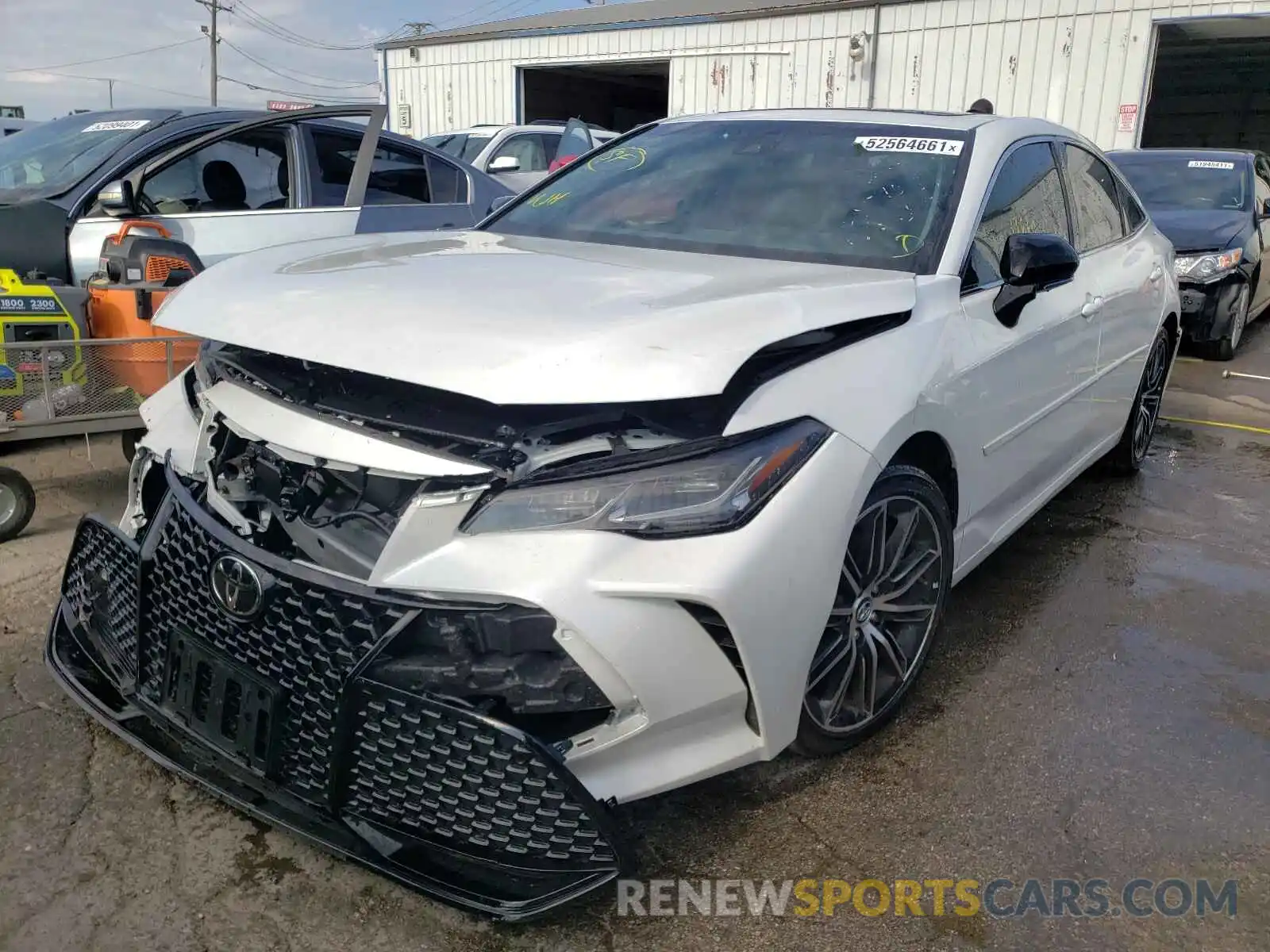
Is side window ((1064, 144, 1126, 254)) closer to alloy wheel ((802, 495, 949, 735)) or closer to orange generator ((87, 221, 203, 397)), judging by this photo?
alloy wheel ((802, 495, 949, 735))

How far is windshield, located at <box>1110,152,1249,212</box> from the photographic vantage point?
902 cm

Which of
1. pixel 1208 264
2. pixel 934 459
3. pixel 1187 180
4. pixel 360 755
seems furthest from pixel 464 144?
pixel 360 755

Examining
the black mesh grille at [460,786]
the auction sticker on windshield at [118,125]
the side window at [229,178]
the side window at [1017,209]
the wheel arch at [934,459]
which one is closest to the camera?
the black mesh grille at [460,786]

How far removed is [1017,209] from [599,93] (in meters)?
23.9

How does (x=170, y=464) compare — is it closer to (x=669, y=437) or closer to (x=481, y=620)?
(x=481, y=620)

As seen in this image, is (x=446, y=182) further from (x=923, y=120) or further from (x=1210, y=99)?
(x=1210, y=99)

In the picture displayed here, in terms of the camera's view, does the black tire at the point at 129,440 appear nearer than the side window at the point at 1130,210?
Yes

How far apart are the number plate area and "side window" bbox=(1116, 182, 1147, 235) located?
13.6 feet

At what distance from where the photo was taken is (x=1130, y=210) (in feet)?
15.4

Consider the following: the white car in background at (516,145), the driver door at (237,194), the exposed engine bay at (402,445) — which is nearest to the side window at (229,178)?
the driver door at (237,194)

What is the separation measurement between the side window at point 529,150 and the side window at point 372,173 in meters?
5.14

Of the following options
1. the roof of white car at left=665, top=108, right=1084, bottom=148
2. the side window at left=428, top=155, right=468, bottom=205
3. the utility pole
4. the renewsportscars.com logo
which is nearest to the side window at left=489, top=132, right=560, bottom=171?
the side window at left=428, top=155, right=468, bottom=205

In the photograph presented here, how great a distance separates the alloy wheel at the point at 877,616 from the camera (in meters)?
2.42

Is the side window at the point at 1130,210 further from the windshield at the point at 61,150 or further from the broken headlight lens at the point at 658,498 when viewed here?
the windshield at the point at 61,150
